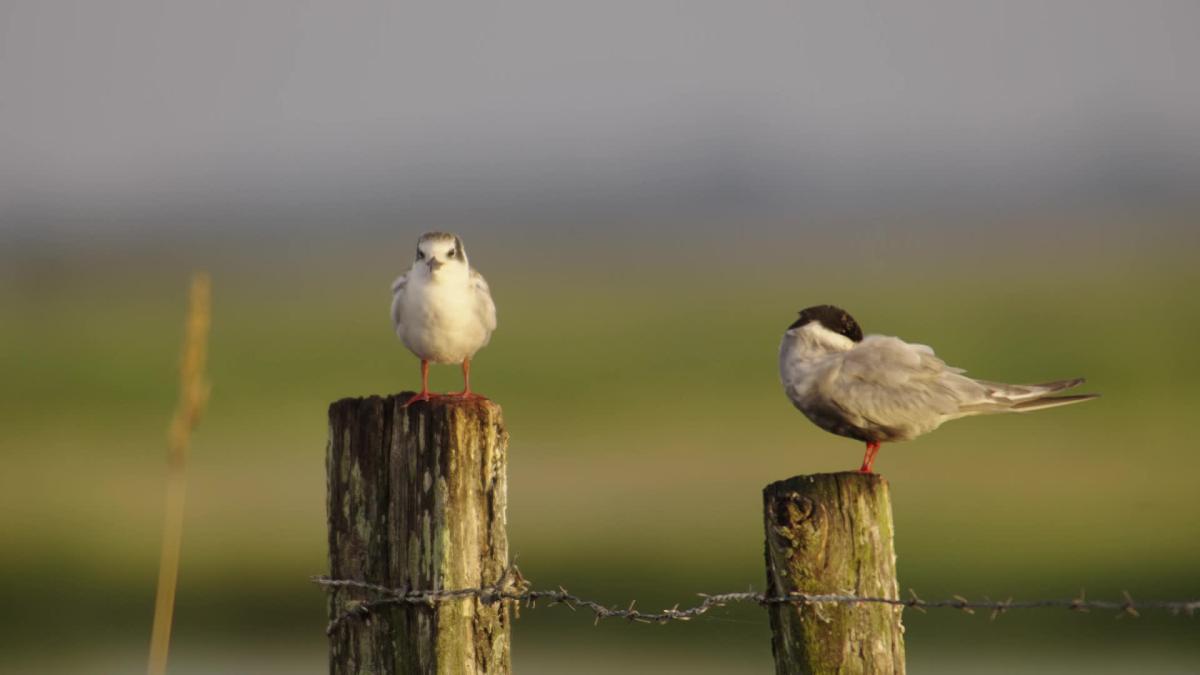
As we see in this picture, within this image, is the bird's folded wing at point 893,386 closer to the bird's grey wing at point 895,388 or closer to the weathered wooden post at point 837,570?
the bird's grey wing at point 895,388

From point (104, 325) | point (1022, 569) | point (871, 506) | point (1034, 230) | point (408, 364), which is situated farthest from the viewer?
point (1034, 230)

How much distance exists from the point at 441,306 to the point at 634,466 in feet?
67.5

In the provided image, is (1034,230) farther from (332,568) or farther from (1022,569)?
(332,568)

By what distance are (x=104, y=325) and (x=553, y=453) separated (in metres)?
26.2

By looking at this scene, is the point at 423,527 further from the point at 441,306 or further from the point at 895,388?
the point at 441,306

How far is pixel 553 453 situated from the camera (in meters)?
29.9

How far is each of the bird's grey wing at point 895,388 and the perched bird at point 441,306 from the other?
1.84 metres

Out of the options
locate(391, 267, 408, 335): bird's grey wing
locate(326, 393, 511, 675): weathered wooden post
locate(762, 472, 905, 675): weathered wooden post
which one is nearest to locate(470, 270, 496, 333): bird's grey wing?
locate(391, 267, 408, 335): bird's grey wing

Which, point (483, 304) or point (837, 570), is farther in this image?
point (483, 304)

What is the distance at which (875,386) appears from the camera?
21.5 ft

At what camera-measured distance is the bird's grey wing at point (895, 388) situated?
258 inches

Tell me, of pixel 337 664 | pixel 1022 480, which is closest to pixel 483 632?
pixel 337 664

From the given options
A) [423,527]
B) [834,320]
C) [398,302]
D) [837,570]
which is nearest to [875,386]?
[834,320]

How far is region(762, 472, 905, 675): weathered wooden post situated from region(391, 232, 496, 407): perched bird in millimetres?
3108
